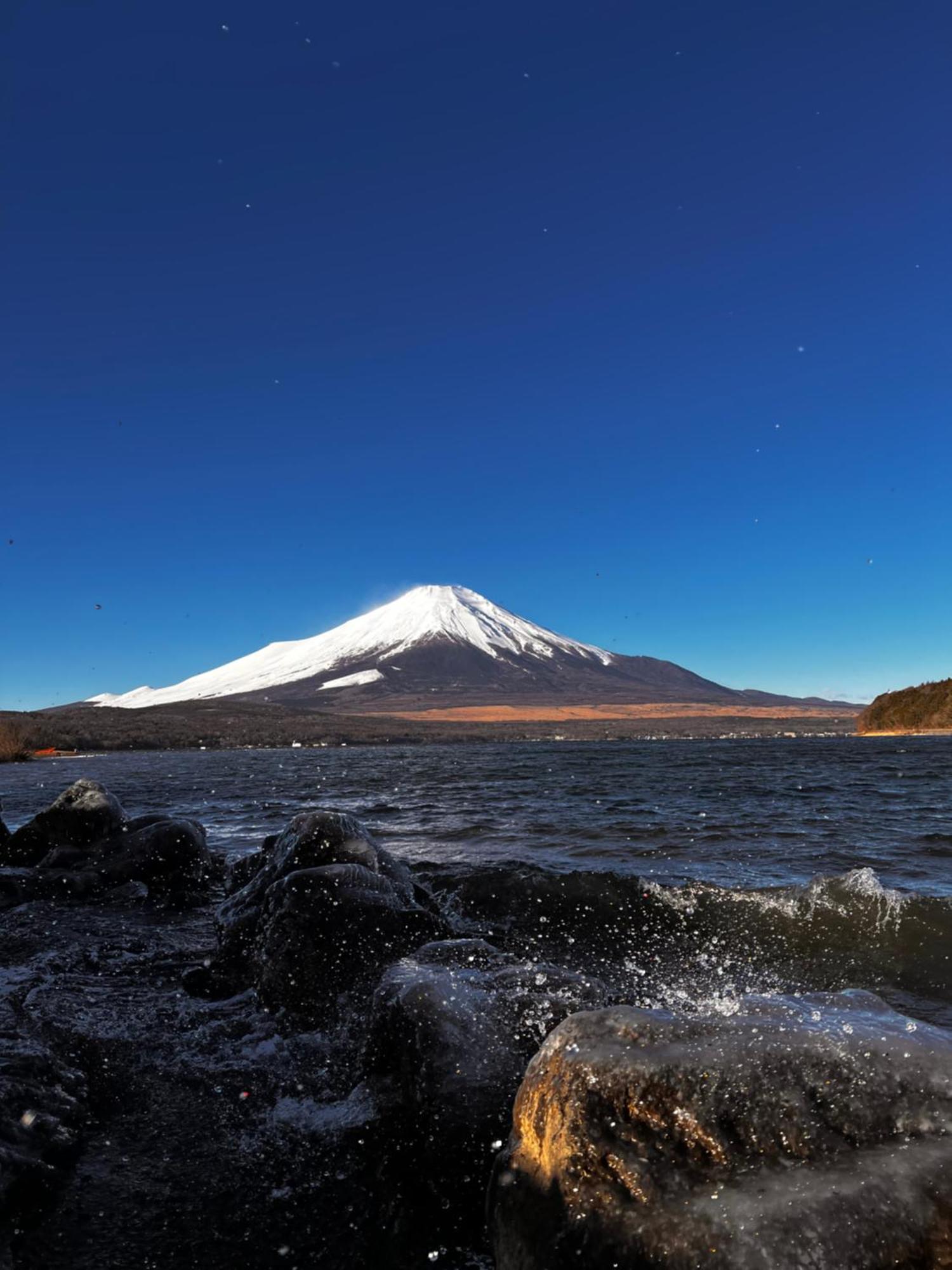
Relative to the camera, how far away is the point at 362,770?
129ft

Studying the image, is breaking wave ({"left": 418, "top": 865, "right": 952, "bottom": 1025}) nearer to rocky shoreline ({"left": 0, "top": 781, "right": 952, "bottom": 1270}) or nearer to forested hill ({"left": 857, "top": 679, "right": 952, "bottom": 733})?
rocky shoreline ({"left": 0, "top": 781, "right": 952, "bottom": 1270})

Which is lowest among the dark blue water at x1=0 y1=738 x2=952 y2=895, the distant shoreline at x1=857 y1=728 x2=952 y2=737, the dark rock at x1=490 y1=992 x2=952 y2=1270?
the distant shoreline at x1=857 y1=728 x2=952 y2=737

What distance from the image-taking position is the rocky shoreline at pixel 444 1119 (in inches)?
101

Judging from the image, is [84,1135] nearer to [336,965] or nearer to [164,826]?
[336,965]

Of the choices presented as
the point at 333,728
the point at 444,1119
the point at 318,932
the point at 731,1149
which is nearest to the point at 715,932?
the point at 318,932

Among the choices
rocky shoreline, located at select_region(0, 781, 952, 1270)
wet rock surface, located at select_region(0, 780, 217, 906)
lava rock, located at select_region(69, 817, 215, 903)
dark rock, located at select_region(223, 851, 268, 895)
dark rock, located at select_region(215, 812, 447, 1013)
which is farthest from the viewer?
lava rock, located at select_region(69, 817, 215, 903)

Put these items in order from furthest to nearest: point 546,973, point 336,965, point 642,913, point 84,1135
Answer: point 642,913, point 336,965, point 546,973, point 84,1135

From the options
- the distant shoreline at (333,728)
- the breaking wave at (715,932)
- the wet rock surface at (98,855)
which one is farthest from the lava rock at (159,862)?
the distant shoreline at (333,728)

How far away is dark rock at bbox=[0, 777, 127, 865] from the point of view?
12570mm

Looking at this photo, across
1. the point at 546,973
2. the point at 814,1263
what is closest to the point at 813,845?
the point at 546,973

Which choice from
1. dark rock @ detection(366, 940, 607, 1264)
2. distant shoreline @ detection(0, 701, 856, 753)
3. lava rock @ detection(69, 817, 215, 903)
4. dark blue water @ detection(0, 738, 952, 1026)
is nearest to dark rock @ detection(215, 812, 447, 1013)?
dark rock @ detection(366, 940, 607, 1264)

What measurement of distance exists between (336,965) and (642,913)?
4346 mm

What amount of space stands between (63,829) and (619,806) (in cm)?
1347

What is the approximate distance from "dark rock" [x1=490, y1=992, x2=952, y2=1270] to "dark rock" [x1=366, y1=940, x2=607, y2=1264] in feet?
1.63
